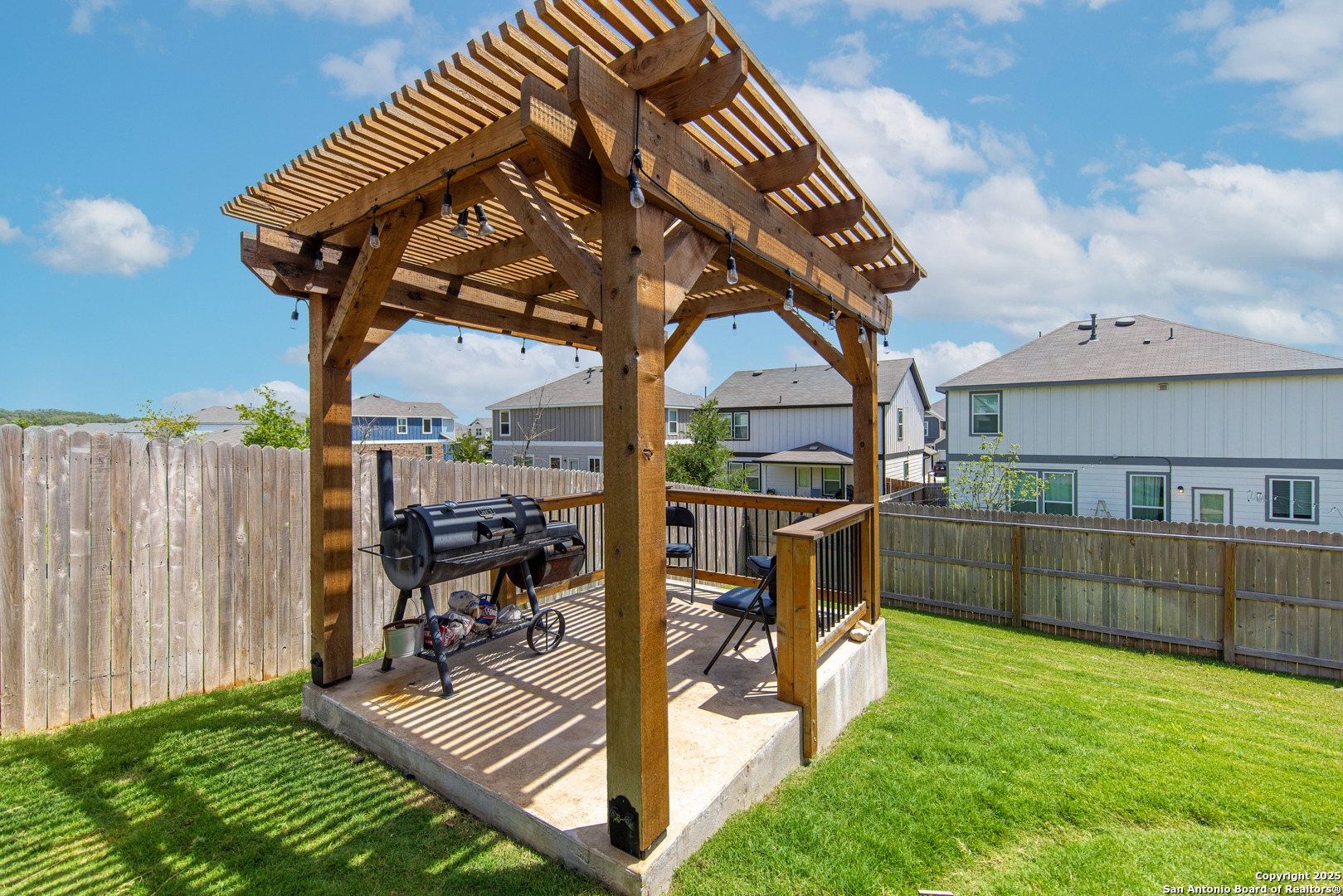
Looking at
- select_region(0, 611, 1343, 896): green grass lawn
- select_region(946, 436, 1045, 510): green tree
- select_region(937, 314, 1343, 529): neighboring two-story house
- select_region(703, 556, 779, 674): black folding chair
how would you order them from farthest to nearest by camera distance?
select_region(946, 436, 1045, 510): green tree < select_region(937, 314, 1343, 529): neighboring two-story house < select_region(703, 556, 779, 674): black folding chair < select_region(0, 611, 1343, 896): green grass lawn

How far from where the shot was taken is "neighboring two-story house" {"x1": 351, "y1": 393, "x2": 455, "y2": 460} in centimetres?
3034

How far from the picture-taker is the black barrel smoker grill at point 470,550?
365 centimetres

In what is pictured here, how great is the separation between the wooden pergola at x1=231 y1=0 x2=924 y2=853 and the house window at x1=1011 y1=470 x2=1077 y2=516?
43.5ft

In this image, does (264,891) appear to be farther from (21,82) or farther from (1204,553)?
(21,82)

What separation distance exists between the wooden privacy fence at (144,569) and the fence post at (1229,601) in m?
8.70

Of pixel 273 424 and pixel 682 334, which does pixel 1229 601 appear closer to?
pixel 682 334

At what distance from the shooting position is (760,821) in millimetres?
2713

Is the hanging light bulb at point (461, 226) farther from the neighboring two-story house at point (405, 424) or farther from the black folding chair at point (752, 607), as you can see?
the neighboring two-story house at point (405, 424)

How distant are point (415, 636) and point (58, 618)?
207cm

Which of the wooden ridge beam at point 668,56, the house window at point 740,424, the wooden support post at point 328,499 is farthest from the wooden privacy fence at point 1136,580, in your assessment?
Result: the house window at point 740,424

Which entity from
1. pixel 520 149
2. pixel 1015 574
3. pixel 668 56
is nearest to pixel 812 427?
pixel 1015 574

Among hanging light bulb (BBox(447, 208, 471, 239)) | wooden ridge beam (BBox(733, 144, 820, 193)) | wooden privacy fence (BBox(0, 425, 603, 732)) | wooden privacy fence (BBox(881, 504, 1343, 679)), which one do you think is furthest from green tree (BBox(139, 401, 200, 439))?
wooden privacy fence (BBox(881, 504, 1343, 679))

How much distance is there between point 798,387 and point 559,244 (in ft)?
70.8

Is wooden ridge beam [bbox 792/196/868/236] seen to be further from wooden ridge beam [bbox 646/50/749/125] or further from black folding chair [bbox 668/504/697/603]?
black folding chair [bbox 668/504/697/603]
